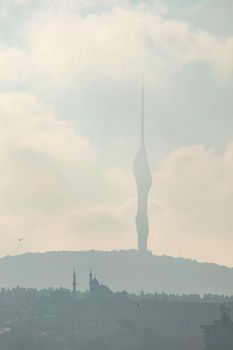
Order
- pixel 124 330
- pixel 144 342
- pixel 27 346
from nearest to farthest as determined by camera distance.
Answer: pixel 27 346 → pixel 144 342 → pixel 124 330

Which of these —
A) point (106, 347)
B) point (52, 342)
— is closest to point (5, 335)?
point (52, 342)

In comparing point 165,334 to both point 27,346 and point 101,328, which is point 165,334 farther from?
point 27,346

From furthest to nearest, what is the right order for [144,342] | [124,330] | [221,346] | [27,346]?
[124,330]
[144,342]
[27,346]
[221,346]

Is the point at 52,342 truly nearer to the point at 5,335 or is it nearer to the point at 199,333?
the point at 5,335

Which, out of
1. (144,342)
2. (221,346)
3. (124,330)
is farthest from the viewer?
(124,330)

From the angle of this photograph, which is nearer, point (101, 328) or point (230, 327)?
point (230, 327)

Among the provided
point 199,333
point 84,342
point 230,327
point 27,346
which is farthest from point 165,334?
point 230,327

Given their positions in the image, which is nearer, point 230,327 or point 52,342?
point 230,327

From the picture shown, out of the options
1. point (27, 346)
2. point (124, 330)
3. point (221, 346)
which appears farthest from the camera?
point (124, 330)
